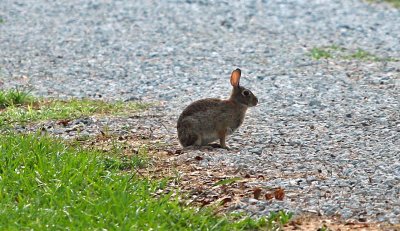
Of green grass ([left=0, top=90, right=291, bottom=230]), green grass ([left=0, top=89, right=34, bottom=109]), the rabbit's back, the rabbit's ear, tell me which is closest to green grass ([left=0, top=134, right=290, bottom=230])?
green grass ([left=0, top=90, right=291, bottom=230])

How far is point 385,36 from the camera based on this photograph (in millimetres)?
15336

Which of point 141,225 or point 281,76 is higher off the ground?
point 141,225

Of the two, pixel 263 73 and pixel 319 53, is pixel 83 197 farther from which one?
pixel 319 53

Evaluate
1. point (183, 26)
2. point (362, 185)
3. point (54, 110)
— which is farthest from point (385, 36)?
point (362, 185)

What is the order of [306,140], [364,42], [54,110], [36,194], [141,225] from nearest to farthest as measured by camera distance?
[141,225], [36,194], [306,140], [54,110], [364,42]

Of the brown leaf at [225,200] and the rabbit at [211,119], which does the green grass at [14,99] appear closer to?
the rabbit at [211,119]

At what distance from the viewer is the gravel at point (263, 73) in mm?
7898

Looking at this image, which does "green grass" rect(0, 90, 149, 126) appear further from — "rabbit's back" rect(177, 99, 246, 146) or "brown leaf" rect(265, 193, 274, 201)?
"brown leaf" rect(265, 193, 274, 201)

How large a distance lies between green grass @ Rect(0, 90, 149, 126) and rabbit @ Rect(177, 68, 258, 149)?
154 cm

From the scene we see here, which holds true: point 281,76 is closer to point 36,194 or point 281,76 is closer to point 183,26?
point 183,26

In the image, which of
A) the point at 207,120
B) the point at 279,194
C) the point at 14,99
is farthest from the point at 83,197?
the point at 14,99

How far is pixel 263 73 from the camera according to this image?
12828 mm

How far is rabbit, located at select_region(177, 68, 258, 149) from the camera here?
8834mm

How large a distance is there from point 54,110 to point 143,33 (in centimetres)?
564
